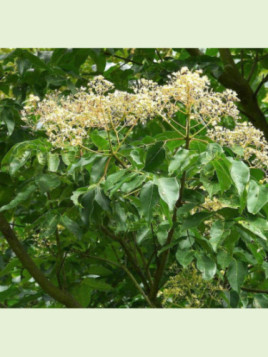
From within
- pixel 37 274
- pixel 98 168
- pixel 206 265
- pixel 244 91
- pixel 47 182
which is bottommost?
pixel 37 274

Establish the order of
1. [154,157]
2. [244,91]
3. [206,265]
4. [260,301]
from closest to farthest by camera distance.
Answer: [154,157] < [206,265] < [260,301] < [244,91]

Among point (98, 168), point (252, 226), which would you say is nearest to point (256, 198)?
point (252, 226)

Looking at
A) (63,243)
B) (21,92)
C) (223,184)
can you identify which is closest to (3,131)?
(21,92)

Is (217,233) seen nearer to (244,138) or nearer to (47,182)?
(244,138)

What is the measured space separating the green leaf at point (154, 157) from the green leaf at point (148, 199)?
0.09m

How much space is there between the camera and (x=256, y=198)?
4.04ft

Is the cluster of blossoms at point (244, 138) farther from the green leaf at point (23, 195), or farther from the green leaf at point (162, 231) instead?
the green leaf at point (23, 195)

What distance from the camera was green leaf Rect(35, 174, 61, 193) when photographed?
1.52m

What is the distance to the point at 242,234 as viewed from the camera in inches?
52.1

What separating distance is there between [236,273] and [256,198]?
27cm

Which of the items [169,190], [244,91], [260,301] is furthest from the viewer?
[244,91]

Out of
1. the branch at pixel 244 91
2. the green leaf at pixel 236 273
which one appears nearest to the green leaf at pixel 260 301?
the green leaf at pixel 236 273

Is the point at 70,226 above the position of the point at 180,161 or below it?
below

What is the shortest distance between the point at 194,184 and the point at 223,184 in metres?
0.24
